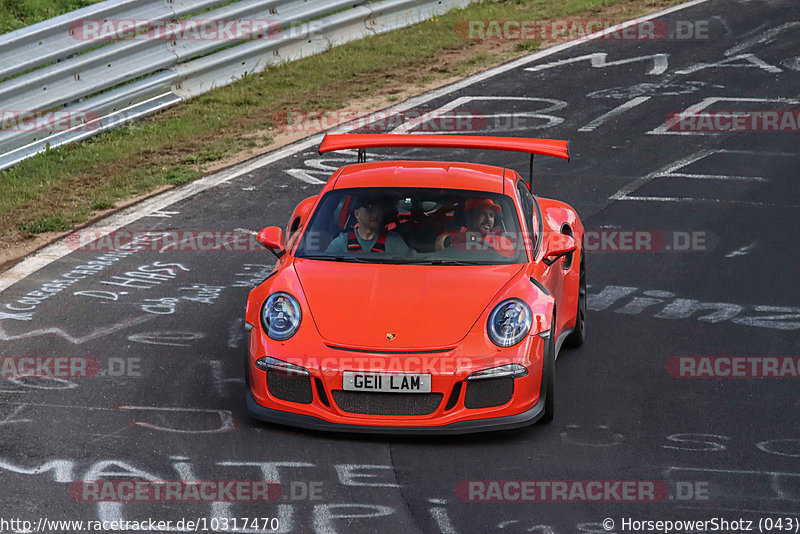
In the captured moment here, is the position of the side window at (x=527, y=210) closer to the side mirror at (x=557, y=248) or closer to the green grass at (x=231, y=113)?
the side mirror at (x=557, y=248)

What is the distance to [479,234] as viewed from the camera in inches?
303

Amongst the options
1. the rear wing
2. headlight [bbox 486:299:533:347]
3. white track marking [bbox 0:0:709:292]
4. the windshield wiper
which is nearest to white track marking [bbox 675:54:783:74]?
white track marking [bbox 0:0:709:292]

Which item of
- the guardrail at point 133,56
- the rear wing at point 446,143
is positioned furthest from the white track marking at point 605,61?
the rear wing at point 446,143

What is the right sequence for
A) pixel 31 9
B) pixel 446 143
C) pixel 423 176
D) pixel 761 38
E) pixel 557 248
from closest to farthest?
pixel 557 248
pixel 423 176
pixel 446 143
pixel 31 9
pixel 761 38

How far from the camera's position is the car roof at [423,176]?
7.95 metres

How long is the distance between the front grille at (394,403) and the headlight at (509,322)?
50 centimetres

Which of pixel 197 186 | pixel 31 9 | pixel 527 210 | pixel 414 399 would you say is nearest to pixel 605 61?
pixel 197 186

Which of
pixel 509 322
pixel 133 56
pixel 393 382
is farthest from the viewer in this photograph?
pixel 133 56

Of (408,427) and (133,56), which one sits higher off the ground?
(133,56)

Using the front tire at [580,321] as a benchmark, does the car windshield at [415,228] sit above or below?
above

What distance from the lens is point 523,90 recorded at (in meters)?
15.7

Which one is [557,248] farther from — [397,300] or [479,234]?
[397,300]

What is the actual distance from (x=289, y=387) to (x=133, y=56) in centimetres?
830

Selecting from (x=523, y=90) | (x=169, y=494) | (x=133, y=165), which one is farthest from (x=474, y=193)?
(x=523, y=90)
